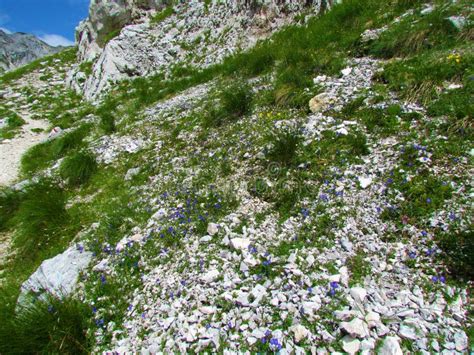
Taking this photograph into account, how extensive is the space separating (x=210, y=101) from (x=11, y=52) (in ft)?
263

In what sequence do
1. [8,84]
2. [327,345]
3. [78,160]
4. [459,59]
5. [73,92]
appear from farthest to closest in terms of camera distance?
[8,84]
[73,92]
[78,160]
[459,59]
[327,345]

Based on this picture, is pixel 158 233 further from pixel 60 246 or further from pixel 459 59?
pixel 459 59

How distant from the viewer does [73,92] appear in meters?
22.1

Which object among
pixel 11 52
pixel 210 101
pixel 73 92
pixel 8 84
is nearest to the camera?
pixel 210 101

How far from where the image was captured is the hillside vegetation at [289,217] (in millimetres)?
3303

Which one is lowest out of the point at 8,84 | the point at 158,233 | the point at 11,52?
the point at 158,233

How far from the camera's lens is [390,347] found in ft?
9.04

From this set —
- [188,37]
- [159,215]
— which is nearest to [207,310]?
[159,215]

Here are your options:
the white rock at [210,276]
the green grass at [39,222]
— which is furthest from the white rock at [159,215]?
the green grass at [39,222]

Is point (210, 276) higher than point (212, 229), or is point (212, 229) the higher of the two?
point (212, 229)

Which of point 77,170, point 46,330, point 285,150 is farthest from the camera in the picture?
point 77,170

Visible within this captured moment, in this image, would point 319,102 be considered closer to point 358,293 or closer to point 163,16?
point 358,293

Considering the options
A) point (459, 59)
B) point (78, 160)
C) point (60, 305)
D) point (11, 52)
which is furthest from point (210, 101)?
point (11, 52)

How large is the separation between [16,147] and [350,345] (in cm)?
1719
